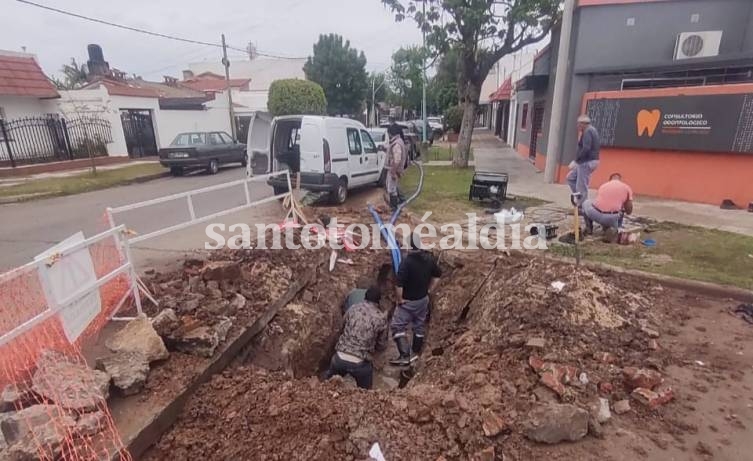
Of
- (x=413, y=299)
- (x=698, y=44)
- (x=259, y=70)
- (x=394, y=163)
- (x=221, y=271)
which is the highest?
(x=259, y=70)

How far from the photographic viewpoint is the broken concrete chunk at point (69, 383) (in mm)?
2619

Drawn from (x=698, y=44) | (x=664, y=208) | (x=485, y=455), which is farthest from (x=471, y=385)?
(x=698, y=44)

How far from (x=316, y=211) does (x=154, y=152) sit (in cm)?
1502

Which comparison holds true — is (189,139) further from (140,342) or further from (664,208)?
(664,208)

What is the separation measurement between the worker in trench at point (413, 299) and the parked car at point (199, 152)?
11.9 meters

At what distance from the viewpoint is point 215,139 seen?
15.8m

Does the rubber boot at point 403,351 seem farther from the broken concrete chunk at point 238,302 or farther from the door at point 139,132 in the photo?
the door at point 139,132

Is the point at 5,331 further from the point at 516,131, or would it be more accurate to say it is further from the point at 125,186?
the point at 516,131

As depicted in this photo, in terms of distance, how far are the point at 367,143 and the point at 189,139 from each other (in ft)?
26.1

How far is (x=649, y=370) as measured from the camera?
3379 millimetres

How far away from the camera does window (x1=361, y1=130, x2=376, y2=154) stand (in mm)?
10578

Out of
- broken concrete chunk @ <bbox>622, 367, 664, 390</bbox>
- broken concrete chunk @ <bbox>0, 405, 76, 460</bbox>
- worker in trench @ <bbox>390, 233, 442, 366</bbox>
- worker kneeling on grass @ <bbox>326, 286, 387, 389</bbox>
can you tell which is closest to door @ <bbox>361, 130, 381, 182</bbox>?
worker in trench @ <bbox>390, 233, 442, 366</bbox>

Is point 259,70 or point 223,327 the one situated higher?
point 259,70

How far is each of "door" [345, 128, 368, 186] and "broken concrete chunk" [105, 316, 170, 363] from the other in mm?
6885
